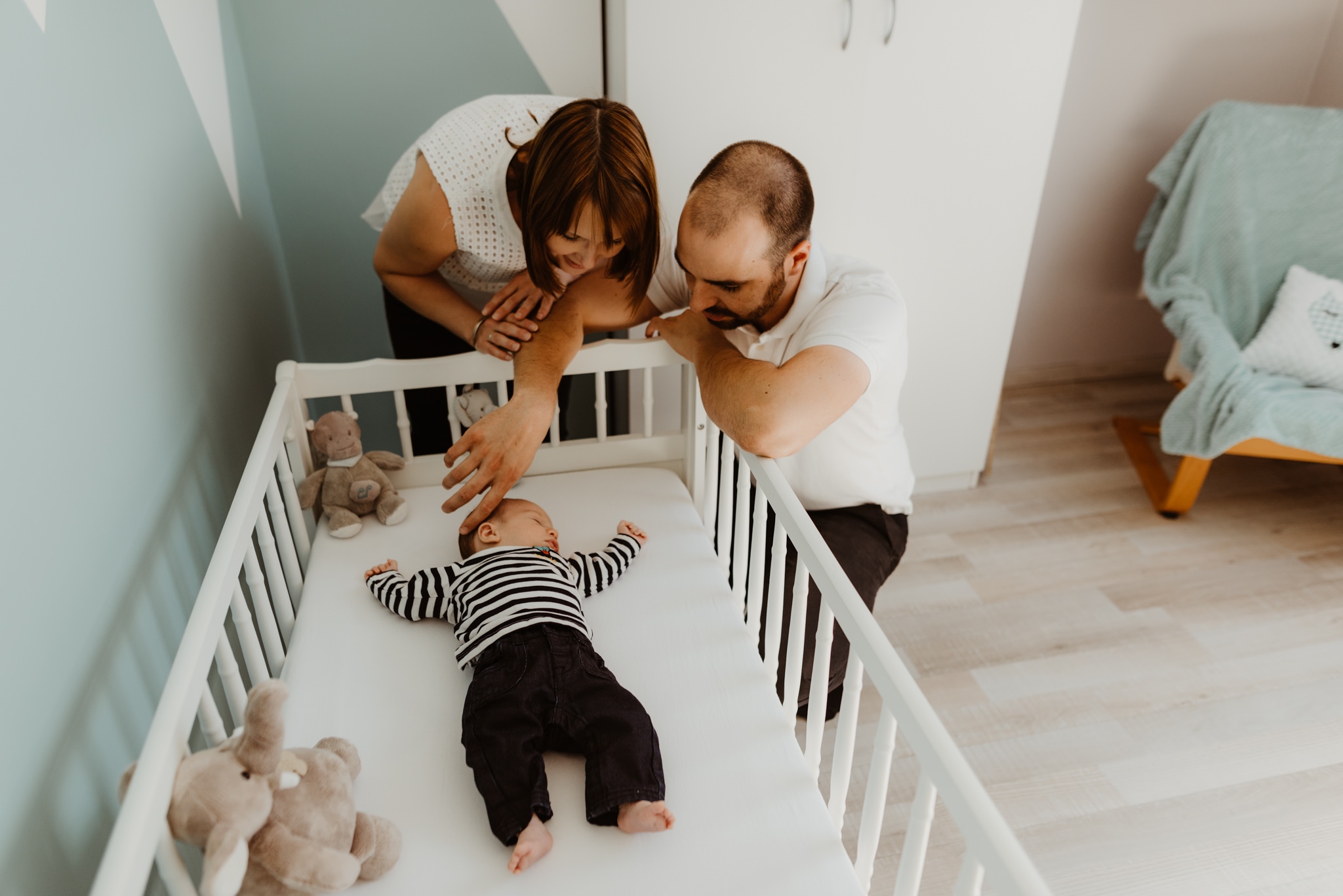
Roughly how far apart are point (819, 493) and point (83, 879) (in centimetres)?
108

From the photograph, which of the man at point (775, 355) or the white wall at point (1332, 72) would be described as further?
the white wall at point (1332, 72)

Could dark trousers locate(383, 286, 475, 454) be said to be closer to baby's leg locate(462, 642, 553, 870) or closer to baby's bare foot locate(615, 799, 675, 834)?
baby's leg locate(462, 642, 553, 870)

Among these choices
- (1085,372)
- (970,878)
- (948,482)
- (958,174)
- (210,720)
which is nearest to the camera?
(970,878)

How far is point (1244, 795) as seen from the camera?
1.45 m

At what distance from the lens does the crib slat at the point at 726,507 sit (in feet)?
4.41

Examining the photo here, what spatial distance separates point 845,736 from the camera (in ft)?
3.05

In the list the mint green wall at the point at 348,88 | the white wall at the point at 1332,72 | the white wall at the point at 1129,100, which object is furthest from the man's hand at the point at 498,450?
the white wall at the point at 1332,72

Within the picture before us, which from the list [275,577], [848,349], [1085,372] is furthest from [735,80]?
[1085,372]

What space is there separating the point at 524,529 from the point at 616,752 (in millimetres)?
404

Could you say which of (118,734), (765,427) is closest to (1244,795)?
(765,427)

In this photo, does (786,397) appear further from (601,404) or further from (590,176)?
(601,404)

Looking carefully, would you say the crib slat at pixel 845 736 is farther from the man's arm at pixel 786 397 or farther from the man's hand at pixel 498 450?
the man's hand at pixel 498 450

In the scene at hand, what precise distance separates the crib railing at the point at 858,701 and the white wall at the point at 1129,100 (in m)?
1.74

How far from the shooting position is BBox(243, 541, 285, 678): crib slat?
105cm
